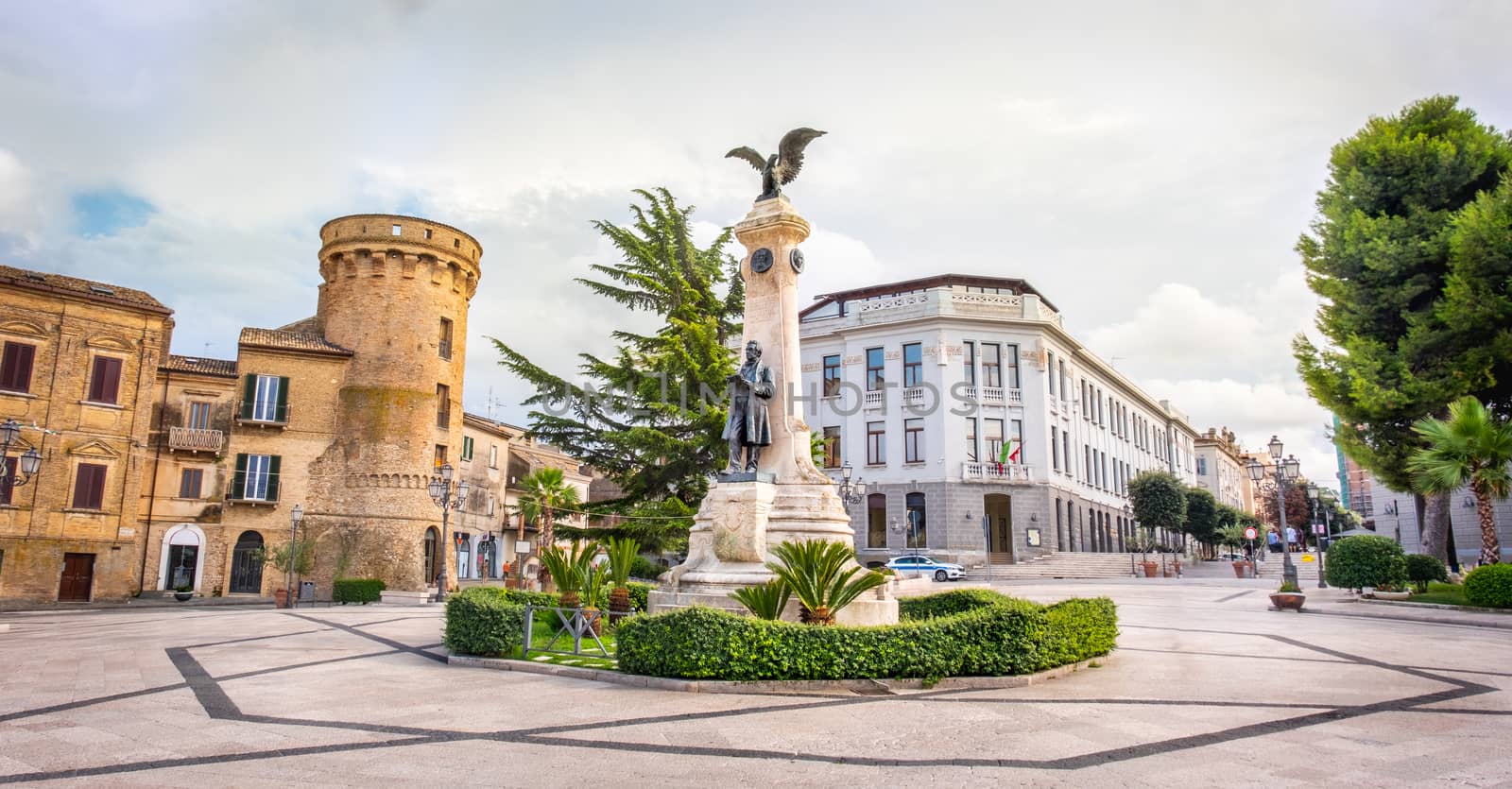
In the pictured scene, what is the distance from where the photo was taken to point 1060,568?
130 feet

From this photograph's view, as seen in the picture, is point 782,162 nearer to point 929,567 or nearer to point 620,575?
point 620,575

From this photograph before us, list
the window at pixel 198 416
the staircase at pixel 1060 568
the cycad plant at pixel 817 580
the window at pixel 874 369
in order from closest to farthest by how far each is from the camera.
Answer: the cycad plant at pixel 817 580 → the window at pixel 198 416 → the staircase at pixel 1060 568 → the window at pixel 874 369

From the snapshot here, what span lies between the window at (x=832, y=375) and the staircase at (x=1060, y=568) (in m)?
11.6

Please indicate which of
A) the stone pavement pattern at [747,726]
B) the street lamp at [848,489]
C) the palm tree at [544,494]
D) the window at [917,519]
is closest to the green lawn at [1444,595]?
the stone pavement pattern at [747,726]

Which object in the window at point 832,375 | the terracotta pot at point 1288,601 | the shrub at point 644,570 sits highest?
the window at point 832,375

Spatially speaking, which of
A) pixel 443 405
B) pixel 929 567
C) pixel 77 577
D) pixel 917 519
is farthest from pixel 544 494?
pixel 917 519

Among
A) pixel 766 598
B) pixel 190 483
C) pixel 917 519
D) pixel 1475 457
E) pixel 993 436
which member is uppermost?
pixel 993 436

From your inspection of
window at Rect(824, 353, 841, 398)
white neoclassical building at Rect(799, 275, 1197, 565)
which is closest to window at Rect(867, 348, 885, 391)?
white neoclassical building at Rect(799, 275, 1197, 565)

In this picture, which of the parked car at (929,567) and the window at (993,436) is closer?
the parked car at (929,567)

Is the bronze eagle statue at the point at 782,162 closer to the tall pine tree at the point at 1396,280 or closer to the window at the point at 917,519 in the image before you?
the tall pine tree at the point at 1396,280

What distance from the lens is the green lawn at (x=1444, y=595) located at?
20.0 m

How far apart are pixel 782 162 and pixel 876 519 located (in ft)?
101

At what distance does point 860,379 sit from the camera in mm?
44688

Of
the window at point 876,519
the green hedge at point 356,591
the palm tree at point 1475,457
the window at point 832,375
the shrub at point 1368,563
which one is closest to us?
the palm tree at point 1475,457
